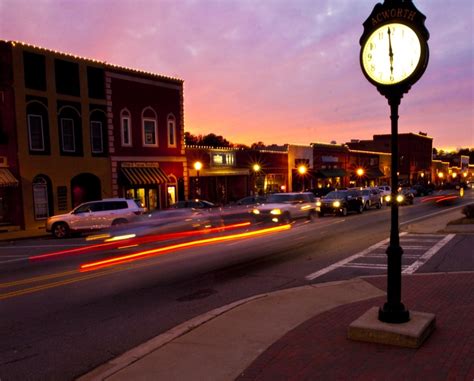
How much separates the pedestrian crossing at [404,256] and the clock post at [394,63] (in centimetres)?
501

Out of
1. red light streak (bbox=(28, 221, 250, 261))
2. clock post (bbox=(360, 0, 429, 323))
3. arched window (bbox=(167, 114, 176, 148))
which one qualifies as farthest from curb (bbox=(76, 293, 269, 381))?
arched window (bbox=(167, 114, 176, 148))

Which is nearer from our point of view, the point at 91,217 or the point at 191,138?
the point at 91,217

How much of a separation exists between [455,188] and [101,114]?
70.4 meters

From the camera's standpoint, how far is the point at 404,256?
13.3 metres

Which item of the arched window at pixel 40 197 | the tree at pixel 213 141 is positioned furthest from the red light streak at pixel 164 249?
the tree at pixel 213 141

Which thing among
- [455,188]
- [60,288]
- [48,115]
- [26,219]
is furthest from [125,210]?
[455,188]

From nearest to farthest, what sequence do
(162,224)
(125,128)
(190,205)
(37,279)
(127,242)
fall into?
1. (37,279)
2. (127,242)
3. (162,224)
4. (190,205)
5. (125,128)

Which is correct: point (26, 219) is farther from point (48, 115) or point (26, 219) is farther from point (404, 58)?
point (404, 58)

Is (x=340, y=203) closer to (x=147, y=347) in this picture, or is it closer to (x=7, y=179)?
(x=7, y=179)

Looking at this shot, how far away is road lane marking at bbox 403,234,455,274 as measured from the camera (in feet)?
37.2

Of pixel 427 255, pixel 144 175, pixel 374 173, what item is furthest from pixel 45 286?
pixel 374 173

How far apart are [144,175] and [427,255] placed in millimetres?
21781

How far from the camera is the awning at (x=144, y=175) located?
30.2m

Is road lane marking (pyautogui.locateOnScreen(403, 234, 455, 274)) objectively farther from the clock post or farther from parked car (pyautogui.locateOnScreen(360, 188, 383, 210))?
parked car (pyautogui.locateOnScreen(360, 188, 383, 210))
